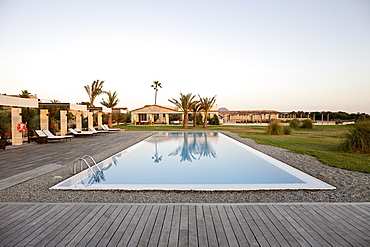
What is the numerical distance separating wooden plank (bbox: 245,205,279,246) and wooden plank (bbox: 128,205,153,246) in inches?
53.0

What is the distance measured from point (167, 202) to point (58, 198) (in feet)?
5.95

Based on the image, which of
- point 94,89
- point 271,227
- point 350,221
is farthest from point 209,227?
point 94,89

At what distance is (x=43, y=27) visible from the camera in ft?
50.1

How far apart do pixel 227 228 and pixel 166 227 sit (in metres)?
0.70

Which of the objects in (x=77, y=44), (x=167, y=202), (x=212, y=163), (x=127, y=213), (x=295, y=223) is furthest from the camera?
(x=77, y=44)

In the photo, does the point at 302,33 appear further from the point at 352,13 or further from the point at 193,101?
the point at 193,101

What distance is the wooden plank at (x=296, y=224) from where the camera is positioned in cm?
260

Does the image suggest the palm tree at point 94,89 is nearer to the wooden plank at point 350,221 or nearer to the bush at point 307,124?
the bush at point 307,124

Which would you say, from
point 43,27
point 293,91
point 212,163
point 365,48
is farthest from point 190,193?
point 293,91

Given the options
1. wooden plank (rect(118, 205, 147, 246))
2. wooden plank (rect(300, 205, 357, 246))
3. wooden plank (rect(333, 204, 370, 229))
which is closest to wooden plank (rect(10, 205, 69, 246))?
wooden plank (rect(118, 205, 147, 246))

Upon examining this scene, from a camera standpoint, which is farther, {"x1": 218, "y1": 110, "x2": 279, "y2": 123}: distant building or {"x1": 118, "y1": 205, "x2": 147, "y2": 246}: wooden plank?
{"x1": 218, "y1": 110, "x2": 279, "y2": 123}: distant building

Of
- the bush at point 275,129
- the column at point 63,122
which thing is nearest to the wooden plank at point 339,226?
the bush at point 275,129

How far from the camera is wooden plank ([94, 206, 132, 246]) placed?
8.53 ft

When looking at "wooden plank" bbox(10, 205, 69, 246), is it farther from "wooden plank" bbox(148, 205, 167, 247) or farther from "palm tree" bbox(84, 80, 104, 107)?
"palm tree" bbox(84, 80, 104, 107)
